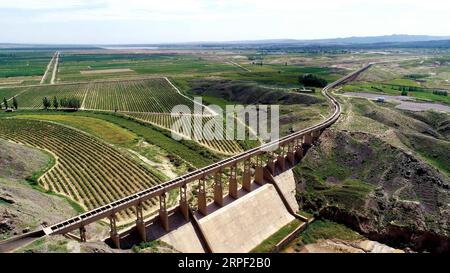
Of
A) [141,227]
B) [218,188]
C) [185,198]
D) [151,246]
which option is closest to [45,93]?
[218,188]

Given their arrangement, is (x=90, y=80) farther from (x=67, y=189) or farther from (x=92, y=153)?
(x=67, y=189)

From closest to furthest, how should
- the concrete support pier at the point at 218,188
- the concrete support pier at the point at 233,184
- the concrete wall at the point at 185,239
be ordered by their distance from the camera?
the concrete wall at the point at 185,239
the concrete support pier at the point at 218,188
the concrete support pier at the point at 233,184

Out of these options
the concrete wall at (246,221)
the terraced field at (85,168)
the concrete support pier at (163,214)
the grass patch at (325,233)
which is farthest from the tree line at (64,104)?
the grass patch at (325,233)

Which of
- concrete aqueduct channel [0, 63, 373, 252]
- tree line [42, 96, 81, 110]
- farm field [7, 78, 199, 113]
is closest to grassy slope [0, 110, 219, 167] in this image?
tree line [42, 96, 81, 110]

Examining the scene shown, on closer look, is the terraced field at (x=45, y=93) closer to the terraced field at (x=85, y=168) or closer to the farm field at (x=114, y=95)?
the farm field at (x=114, y=95)

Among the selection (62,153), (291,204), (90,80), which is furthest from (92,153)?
(90,80)

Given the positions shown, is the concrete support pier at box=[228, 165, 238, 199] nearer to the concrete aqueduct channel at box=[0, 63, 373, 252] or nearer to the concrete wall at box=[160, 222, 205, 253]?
the concrete aqueduct channel at box=[0, 63, 373, 252]
